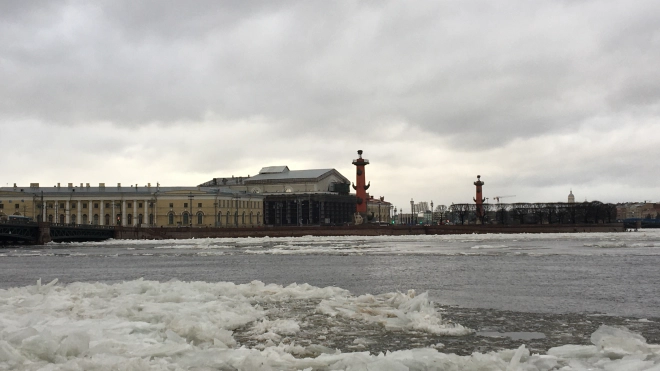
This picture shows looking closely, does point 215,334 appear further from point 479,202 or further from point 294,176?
point 294,176

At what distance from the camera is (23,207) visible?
351 feet

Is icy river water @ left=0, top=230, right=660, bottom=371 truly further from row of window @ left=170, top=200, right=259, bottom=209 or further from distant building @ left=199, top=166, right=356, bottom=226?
distant building @ left=199, top=166, right=356, bottom=226

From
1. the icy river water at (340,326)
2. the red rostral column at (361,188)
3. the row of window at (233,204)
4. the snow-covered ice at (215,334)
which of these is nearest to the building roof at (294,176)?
the row of window at (233,204)

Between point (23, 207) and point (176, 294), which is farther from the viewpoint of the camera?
point (23, 207)

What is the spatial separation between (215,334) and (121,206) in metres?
102

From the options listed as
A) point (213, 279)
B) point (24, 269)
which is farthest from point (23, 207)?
point (213, 279)

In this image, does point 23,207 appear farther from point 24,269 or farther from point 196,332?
point 196,332

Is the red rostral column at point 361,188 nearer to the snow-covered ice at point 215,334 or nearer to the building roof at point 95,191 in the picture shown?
the building roof at point 95,191

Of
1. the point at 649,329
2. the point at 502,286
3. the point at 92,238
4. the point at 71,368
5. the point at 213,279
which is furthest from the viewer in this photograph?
the point at 92,238

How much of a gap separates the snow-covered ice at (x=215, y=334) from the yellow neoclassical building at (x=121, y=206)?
9443cm

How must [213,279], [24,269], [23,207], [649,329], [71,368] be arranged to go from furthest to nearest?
[23,207] → [24,269] → [213,279] → [649,329] → [71,368]

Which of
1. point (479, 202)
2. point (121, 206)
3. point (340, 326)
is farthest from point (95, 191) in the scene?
point (340, 326)

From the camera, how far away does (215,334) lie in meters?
11.4

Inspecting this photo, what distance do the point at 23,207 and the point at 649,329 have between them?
108 metres
